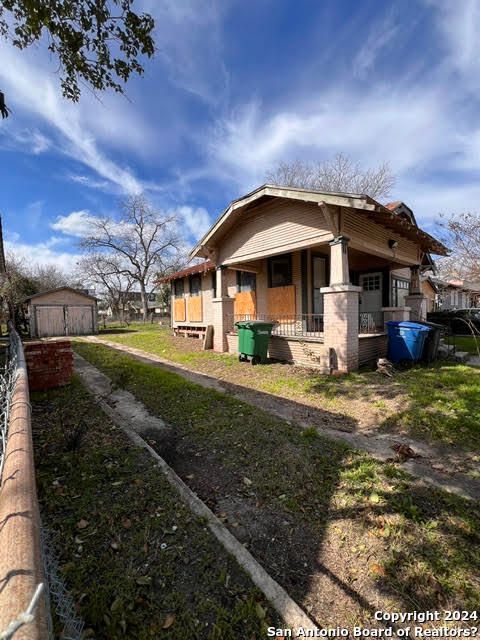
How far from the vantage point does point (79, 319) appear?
20094mm

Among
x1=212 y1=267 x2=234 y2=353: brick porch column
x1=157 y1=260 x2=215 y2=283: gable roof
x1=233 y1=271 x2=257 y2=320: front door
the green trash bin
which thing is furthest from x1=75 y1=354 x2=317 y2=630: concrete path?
x1=157 y1=260 x2=215 y2=283: gable roof

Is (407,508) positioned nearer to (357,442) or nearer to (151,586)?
(357,442)

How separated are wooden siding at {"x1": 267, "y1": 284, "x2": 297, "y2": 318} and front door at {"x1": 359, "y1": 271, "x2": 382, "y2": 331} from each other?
3032 mm

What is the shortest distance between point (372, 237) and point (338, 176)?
640 inches

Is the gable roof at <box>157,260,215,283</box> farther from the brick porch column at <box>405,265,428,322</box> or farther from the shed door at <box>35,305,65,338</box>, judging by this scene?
the shed door at <box>35,305,65,338</box>

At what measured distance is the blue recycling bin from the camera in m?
7.30

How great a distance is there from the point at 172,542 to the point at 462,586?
1.96 metres

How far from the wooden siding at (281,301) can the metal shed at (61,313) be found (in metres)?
15.3

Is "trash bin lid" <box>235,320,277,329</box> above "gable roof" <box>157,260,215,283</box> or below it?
below

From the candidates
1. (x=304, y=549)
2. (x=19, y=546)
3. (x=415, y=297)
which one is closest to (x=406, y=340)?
(x=415, y=297)

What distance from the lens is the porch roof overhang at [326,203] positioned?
6.28 metres

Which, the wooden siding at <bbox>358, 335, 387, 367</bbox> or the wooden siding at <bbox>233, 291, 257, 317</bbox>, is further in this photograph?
the wooden siding at <bbox>233, 291, 257, 317</bbox>

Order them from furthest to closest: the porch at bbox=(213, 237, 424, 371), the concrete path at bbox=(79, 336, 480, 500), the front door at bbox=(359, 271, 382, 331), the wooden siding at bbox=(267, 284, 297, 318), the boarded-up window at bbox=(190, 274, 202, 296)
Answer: the boarded-up window at bbox=(190, 274, 202, 296) → the front door at bbox=(359, 271, 382, 331) → the wooden siding at bbox=(267, 284, 297, 318) → the porch at bbox=(213, 237, 424, 371) → the concrete path at bbox=(79, 336, 480, 500)

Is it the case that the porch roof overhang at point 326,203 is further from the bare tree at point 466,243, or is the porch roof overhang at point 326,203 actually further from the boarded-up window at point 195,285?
the boarded-up window at point 195,285
